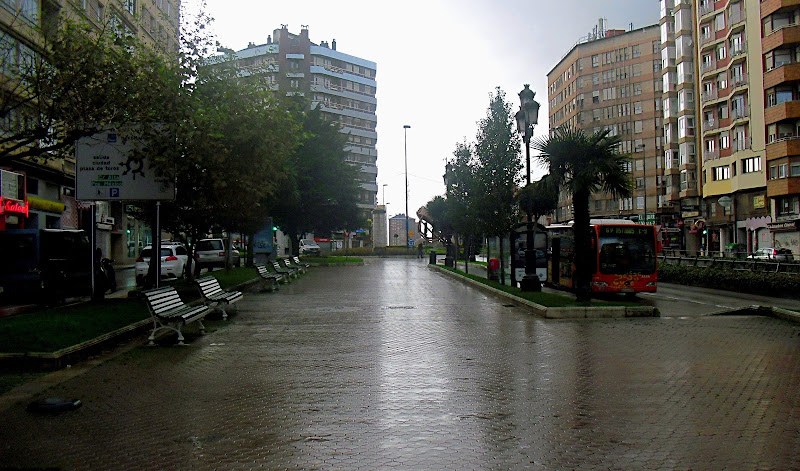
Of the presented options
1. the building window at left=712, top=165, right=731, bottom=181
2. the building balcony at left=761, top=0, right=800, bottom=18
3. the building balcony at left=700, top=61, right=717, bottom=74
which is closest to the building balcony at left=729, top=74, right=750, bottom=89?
the building balcony at left=700, top=61, right=717, bottom=74

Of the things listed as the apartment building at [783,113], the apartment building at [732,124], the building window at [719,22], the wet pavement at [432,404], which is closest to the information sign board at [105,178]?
the wet pavement at [432,404]

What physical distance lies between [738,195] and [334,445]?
5650 cm

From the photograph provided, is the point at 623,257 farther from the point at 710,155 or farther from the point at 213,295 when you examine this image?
the point at 710,155

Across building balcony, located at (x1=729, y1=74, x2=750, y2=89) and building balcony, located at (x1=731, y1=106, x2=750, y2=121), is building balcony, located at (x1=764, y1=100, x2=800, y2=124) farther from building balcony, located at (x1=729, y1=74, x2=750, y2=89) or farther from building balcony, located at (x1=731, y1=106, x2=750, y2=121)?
building balcony, located at (x1=729, y1=74, x2=750, y2=89)

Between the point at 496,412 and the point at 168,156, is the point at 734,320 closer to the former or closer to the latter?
the point at 496,412

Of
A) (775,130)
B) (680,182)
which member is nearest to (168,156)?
(775,130)

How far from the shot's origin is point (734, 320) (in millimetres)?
14594

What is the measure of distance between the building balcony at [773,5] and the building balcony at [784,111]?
6.17 m

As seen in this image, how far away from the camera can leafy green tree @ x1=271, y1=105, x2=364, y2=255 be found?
47.0 meters

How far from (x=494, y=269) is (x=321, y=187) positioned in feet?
68.8

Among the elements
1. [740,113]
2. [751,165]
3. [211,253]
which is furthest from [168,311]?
[740,113]

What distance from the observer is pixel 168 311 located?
37.7ft

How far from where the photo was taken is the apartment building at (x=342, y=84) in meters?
97.3

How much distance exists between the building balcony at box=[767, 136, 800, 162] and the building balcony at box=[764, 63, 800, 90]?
3781 millimetres
